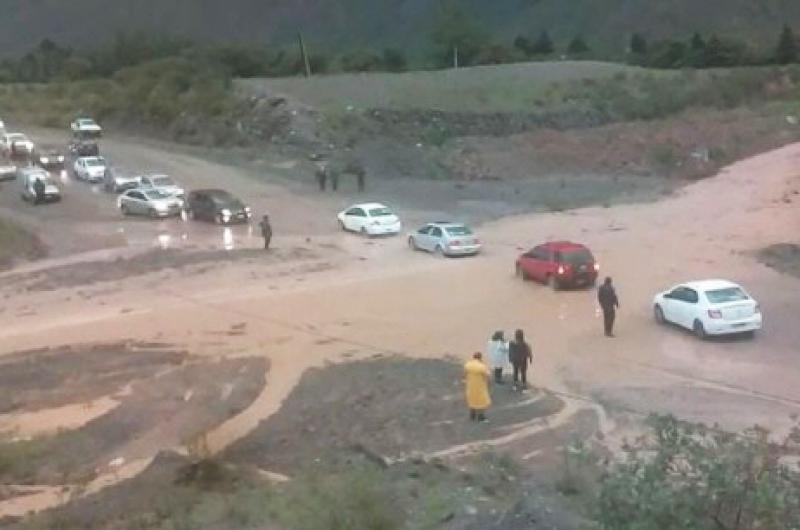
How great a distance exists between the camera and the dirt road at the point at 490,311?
23844 millimetres

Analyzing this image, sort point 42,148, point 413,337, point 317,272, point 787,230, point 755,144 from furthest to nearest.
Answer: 1. point 42,148
2. point 755,144
3. point 787,230
4. point 317,272
5. point 413,337

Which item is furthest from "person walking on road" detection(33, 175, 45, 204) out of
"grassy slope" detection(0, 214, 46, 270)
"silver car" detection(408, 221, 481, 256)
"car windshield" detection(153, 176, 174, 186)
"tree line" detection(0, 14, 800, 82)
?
"tree line" detection(0, 14, 800, 82)

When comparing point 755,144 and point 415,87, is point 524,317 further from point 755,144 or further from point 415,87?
point 415,87

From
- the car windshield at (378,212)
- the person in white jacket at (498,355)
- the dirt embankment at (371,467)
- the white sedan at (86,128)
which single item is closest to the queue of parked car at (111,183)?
the white sedan at (86,128)

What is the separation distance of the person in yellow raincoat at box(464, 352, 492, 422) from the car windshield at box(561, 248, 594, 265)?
40.8ft

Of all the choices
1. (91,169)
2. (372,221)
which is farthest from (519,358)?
(91,169)

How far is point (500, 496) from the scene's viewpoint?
634 inches

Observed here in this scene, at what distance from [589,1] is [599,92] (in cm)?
9742

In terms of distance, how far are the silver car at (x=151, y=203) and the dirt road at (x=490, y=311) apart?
13.8 feet

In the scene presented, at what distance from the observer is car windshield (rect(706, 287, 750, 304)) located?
27.2 metres

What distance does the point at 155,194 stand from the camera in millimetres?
50219

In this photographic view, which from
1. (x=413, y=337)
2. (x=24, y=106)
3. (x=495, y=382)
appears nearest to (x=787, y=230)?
(x=413, y=337)

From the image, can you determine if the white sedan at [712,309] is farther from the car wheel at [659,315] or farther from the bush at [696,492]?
the bush at [696,492]

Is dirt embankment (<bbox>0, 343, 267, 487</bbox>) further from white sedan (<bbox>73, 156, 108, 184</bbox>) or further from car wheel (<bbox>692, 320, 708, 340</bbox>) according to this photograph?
white sedan (<bbox>73, 156, 108, 184</bbox>)
